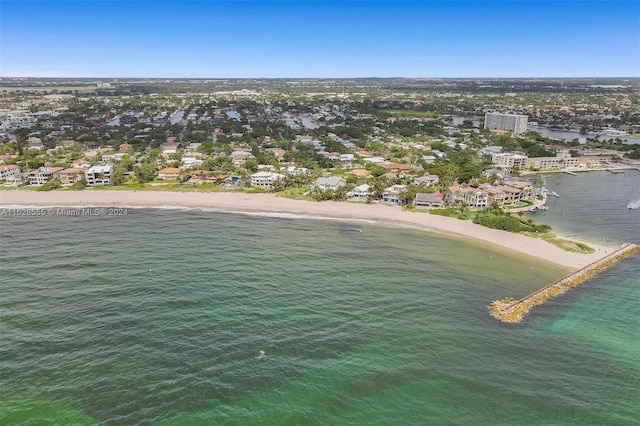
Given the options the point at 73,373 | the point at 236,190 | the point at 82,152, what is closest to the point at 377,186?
the point at 236,190

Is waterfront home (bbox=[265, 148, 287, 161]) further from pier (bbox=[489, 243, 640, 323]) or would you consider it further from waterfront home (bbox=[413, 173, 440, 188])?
pier (bbox=[489, 243, 640, 323])

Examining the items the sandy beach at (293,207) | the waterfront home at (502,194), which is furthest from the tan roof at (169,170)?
the waterfront home at (502,194)

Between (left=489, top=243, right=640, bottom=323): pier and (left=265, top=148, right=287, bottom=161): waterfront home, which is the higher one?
(left=265, top=148, right=287, bottom=161): waterfront home

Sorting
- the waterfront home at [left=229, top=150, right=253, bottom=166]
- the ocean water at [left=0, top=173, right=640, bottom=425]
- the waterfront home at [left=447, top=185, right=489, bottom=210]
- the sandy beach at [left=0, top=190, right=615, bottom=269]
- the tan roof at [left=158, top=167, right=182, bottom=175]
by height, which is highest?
the waterfront home at [left=229, top=150, right=253, bottom=166]

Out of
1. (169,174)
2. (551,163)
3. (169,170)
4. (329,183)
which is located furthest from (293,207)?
(551,163)

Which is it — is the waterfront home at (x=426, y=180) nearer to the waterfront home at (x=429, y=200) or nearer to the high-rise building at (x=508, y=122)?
the waterfront home at (x=429, y=200)

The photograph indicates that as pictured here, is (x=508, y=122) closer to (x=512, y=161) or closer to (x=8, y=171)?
(x=512, y=161)

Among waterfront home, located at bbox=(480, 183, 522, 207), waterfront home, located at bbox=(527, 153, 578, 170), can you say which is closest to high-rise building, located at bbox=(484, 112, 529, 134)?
waterfront home, located at bbox=(527, 153, 578, 170)
